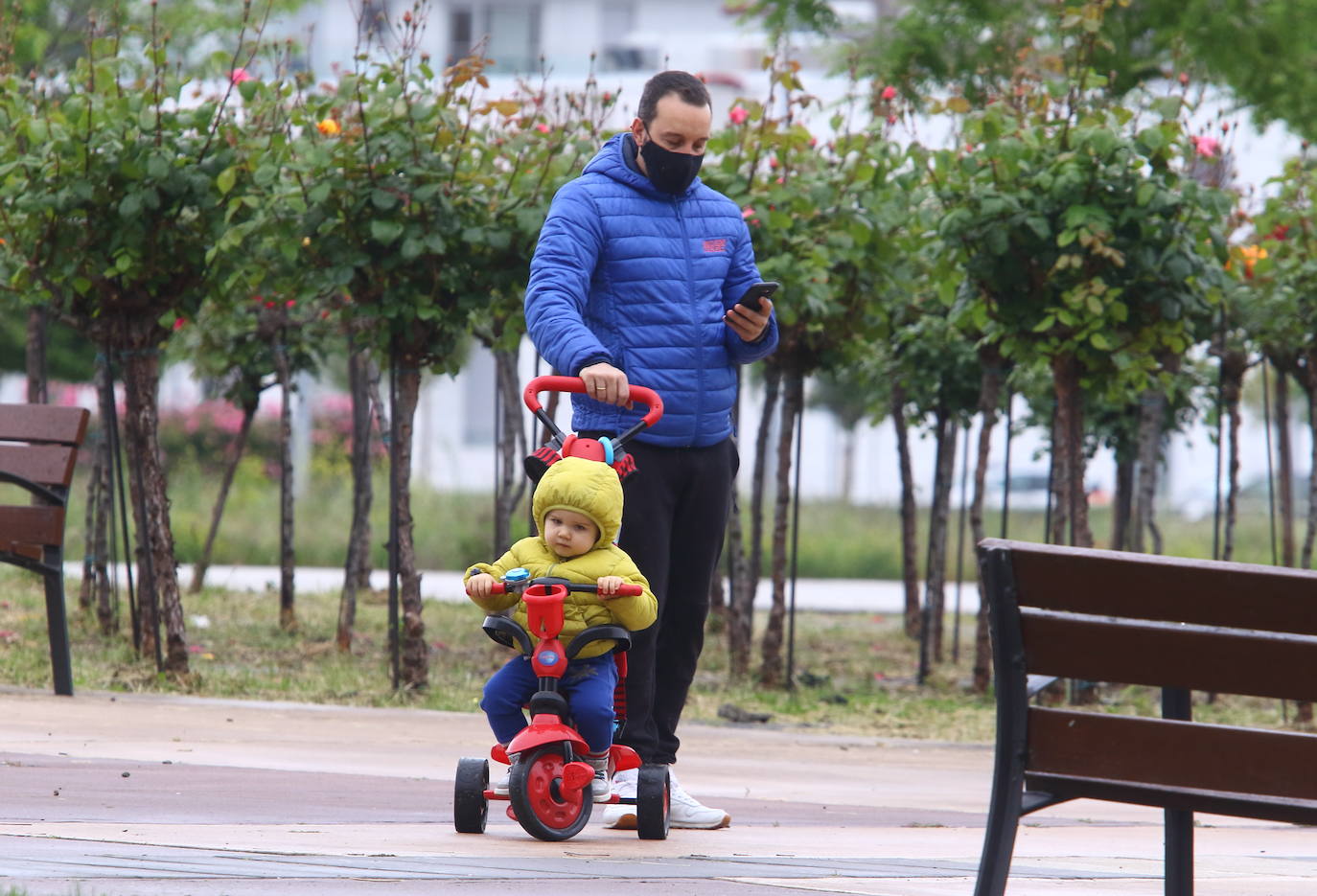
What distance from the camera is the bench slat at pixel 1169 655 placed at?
2.46 metres

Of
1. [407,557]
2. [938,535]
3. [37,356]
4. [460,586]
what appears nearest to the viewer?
[407,557]

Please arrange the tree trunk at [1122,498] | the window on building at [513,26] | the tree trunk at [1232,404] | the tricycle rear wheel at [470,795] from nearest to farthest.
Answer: the tricycle rear wheel at [470,795] → the tree trunk at [1232,404] → the tree trunk at [1122,498] → the window on building at [513,26]

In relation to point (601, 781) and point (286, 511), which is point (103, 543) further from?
point (601, 781)

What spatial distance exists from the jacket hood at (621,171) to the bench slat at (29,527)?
2.78 metres

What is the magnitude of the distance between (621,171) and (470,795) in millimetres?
1558

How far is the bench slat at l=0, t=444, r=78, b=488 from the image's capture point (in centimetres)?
592

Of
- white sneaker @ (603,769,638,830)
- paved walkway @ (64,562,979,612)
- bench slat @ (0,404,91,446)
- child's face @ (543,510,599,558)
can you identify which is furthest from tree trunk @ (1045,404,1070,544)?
paved walkway @ (64,562,979,612)

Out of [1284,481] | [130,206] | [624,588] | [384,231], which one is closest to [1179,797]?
[624,588]

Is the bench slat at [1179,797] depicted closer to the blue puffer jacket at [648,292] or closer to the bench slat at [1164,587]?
the bench slat at [1164,587]

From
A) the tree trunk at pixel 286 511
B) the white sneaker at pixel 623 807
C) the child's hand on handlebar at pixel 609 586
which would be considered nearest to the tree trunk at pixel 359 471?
the tree trunk at pixel 286 511

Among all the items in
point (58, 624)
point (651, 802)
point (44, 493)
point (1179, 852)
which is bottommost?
point (651, 802)

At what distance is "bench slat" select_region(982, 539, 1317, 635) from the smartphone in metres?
1.30

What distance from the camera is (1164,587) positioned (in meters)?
2.48

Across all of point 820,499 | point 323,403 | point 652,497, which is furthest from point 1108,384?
point 323,403
